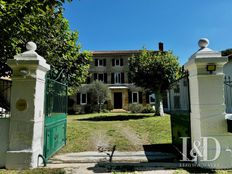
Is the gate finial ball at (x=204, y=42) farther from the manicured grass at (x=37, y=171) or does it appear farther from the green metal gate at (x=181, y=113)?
the manicured grass at (x=37, y=171)

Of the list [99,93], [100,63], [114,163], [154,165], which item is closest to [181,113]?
[154,165]

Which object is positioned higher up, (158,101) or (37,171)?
(158,101)

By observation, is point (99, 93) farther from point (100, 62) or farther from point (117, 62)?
point (117, 62)

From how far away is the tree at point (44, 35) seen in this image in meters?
5.12

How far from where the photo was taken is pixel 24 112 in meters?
5.39

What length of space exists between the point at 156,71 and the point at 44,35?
10.3 metres

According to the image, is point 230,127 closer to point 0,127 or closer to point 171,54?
point 0,127

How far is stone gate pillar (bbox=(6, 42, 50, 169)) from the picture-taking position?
5234 mm

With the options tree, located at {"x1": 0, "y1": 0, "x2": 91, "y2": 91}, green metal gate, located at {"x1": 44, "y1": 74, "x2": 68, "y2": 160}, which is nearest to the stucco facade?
tree, located at {"x1": 0, "y1": 0, "x2": 91, "y2": 91}

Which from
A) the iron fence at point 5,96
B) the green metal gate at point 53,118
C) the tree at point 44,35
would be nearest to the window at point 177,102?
the green metal gate at point 53,118

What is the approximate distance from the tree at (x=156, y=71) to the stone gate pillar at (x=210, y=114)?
1276cm

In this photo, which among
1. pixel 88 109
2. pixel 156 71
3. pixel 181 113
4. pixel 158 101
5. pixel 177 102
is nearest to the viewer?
pixel 181 113

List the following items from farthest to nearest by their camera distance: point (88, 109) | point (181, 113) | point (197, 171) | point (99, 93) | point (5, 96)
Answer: point (88, 109) < point (99, 93) < point (181, 113) < point (5, 96) < point (197, 171)

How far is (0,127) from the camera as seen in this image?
542cm
